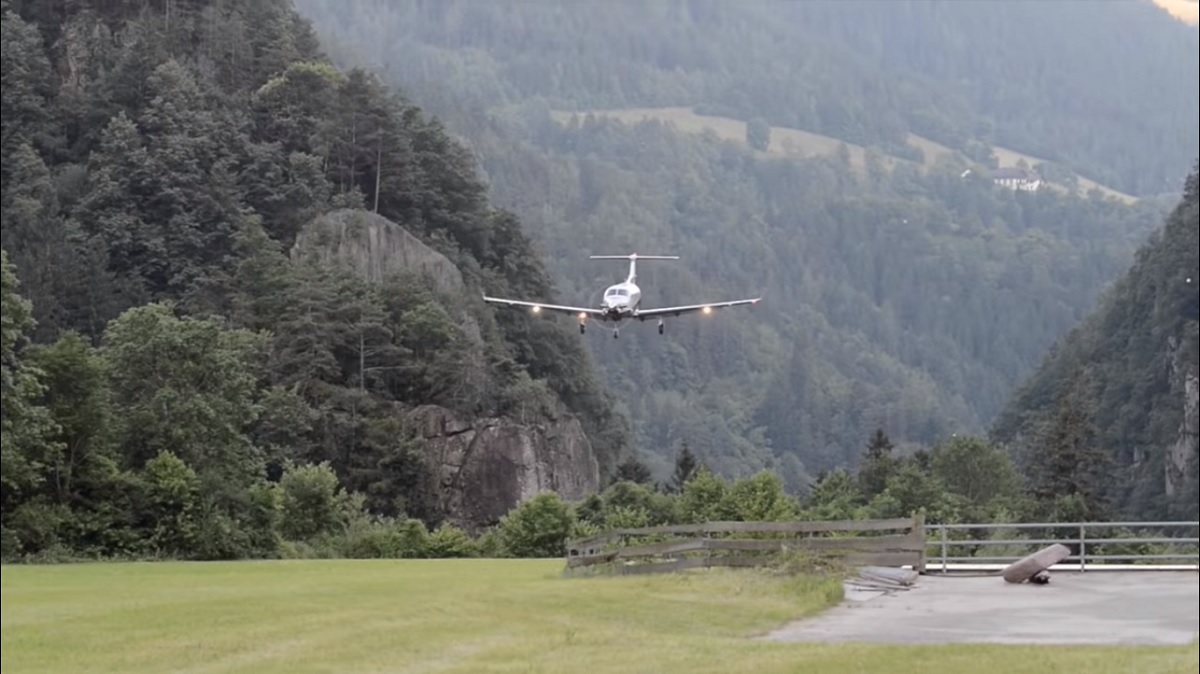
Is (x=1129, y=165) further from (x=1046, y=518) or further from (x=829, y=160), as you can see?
(x=1046, y=518)

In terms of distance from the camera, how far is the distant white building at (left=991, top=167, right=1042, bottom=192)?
→ 74.3m

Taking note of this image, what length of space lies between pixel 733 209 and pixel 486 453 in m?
16.0

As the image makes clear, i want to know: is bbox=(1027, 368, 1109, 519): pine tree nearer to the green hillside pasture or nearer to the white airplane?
the green hillside pasture

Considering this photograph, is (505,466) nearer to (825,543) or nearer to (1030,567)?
(825,543)

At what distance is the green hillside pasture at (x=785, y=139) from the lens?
4369cm

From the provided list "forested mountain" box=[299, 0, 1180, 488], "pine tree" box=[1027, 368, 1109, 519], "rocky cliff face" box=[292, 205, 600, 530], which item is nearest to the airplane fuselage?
"forested mountain" box=[299, 0, 1180, 488]

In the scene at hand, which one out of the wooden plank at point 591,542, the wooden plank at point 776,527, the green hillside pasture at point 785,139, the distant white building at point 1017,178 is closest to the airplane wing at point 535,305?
the wooden plank at point 591,542

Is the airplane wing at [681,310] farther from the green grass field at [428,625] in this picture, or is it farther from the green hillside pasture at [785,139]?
the green hillside pasture at [785,139]

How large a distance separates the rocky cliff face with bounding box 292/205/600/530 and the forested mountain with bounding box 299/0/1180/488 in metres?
2.50

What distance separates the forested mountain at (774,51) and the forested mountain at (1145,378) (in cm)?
3265

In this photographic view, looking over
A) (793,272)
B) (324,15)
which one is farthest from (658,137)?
(324,15)

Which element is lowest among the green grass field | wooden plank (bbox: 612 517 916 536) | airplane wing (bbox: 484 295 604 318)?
the green grass field

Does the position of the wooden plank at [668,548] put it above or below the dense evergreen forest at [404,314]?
below

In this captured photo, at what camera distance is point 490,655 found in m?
14.9
